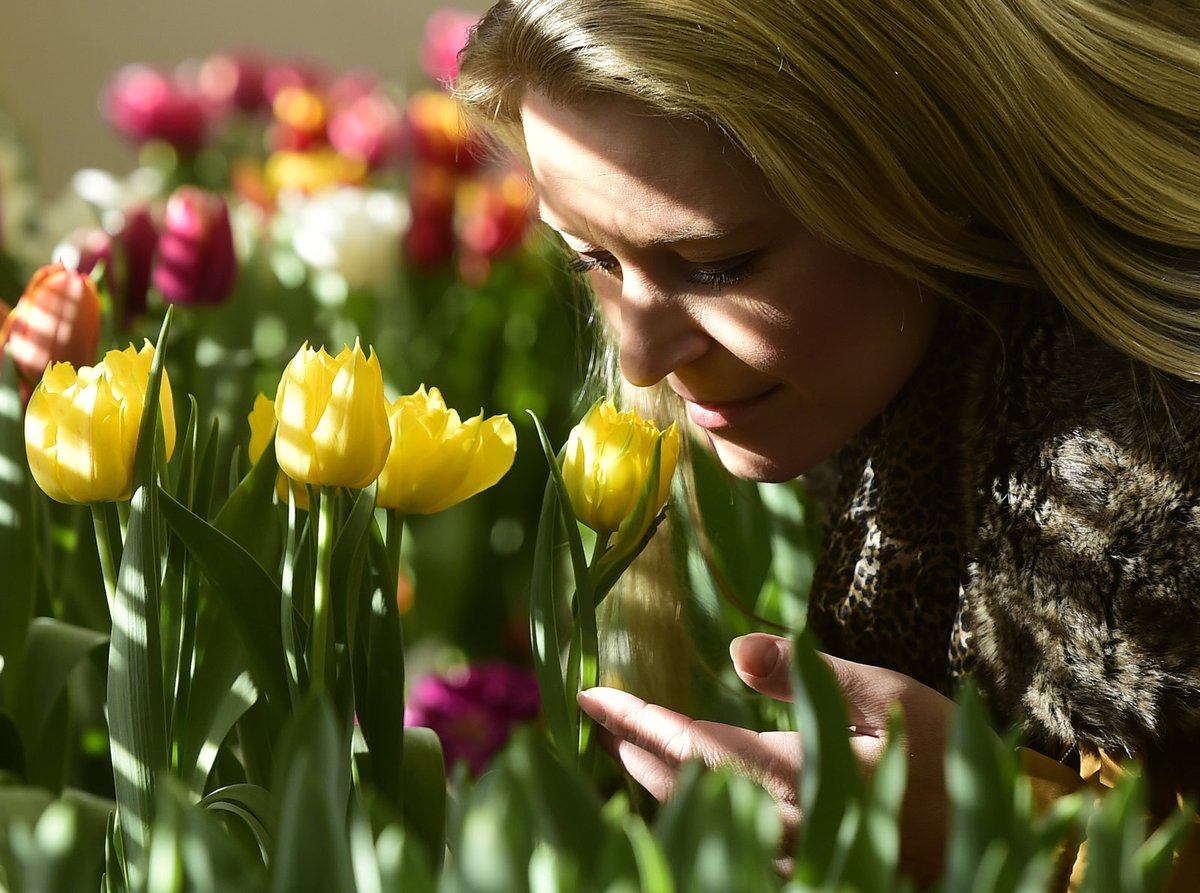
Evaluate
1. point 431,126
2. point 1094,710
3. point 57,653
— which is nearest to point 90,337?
point 57,653

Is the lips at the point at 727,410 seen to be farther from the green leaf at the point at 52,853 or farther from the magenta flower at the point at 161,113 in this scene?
the magenta flower at the point at 161,113

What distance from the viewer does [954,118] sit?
2.62 feet

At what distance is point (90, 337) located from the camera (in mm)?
768

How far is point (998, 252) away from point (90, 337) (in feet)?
1.88

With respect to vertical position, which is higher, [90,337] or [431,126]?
[90,337]

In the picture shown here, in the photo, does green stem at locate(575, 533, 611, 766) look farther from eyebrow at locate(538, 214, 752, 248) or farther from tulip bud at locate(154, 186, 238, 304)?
tulip bud at locate(154, 186, 238, 304)

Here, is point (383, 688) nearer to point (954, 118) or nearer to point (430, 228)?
point (954, 118)

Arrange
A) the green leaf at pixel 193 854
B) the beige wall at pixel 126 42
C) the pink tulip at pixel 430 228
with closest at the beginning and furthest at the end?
the green leaf at pixel 193 854 < the pink tulip at pixel 430 228 < the beige wall at pixel 126 42

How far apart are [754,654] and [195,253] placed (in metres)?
0.77

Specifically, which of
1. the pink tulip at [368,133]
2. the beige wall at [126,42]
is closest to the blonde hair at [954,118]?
the pink tulip at [368,133]

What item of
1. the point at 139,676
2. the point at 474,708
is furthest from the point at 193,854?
the point at 474,708

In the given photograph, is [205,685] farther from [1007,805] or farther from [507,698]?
[507,698]

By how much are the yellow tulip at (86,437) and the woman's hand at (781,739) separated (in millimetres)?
240

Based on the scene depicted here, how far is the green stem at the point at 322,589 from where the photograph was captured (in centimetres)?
56
